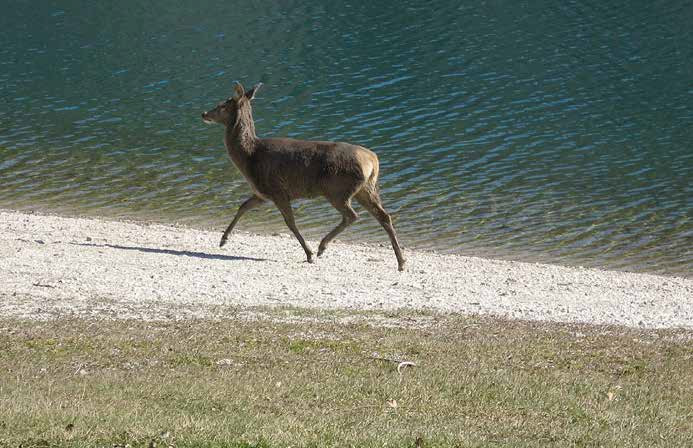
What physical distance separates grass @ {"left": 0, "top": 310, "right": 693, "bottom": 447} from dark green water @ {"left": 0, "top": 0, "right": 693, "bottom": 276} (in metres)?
9.55

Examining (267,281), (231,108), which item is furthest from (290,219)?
(267,281)

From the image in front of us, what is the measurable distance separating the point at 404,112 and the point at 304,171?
1965cm

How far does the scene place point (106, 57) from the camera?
167 ft

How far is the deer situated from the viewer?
19109 mm

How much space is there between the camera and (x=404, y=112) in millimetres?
38594


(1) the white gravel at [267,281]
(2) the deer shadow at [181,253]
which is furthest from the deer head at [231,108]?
(2) the deer shadow at [181,253]

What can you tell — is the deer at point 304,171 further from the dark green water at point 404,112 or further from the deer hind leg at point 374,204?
the dark green water at point 404,112

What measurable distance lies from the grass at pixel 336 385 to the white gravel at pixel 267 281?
139 cm

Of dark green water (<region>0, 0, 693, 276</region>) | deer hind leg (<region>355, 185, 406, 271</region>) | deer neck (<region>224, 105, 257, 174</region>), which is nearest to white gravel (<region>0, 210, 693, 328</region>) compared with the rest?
deer hind leg (<region>355, 185, 406, 271</region>)

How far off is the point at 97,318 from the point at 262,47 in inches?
1617

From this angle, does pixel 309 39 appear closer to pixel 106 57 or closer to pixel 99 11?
pixel 106 57

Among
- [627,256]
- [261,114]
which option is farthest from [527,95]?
[627,256]

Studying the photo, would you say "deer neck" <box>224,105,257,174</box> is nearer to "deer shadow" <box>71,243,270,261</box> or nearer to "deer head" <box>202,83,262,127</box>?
"deer head" <box>202,83,262,127</box>

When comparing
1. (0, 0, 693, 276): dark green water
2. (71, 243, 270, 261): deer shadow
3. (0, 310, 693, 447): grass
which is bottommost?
(0, 0, 693, 276): dark green water
